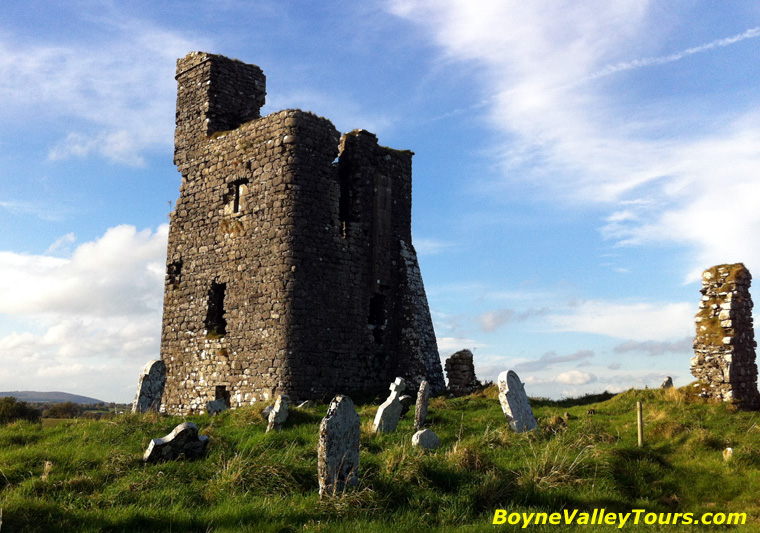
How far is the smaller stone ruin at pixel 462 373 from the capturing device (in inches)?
717

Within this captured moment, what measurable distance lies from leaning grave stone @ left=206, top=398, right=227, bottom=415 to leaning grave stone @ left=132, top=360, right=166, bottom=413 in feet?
3.89

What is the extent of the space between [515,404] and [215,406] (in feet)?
24.6

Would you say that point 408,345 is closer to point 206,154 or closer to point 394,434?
point 394,434

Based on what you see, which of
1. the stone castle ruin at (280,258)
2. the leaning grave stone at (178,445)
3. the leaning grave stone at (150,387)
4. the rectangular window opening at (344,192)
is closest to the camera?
the leaning grave stone at (178,445)

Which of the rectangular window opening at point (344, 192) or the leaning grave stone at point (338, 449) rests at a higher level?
the rectangular window opening at point (344, 192)

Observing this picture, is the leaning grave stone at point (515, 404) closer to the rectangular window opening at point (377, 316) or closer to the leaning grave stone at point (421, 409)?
the leaning grave stone at point (421, 409)

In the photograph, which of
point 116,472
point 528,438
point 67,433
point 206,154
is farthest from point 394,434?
point 206,154

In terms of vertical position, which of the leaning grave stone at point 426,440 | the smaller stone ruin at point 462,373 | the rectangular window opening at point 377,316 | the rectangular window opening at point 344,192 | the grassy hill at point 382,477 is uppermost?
the rectangular window opening at point 344,192

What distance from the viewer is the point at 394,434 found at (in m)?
11.5

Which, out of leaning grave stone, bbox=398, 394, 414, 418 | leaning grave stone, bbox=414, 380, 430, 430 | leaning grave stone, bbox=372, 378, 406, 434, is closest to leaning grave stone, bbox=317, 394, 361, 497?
leaning grave stone, bbox=372, 378, 406, 434

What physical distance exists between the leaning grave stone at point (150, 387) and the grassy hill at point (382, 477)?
2123 millimetres

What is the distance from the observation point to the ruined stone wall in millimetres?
14445

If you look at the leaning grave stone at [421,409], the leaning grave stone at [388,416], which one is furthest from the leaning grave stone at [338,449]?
the leaning grave stone at [421,409]

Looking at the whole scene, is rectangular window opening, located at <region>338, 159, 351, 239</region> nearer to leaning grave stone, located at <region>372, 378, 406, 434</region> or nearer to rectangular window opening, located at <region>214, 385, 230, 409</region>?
rectangular window opening, located at <region>214, 385, 230, 409</region>
